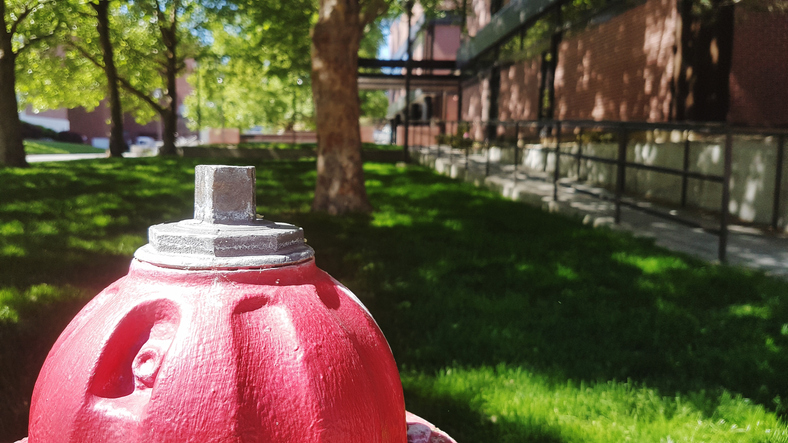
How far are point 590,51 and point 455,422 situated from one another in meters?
13.8

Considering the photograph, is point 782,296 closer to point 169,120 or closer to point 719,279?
point 719,279

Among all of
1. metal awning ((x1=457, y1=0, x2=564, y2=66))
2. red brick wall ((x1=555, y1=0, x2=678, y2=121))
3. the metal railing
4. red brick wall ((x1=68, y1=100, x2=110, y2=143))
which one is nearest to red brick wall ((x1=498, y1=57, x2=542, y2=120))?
the metal railing

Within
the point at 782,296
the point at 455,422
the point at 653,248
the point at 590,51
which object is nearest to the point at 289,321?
the point at 455,422

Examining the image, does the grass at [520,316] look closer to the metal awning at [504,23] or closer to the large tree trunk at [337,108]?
the large tree trunk at [337,108]

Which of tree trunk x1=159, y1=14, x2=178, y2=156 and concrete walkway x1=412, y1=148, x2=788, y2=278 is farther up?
tree trunk x1=159, y1=14, x2=178, y2=156

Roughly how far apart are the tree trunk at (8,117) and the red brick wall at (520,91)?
47.0ft

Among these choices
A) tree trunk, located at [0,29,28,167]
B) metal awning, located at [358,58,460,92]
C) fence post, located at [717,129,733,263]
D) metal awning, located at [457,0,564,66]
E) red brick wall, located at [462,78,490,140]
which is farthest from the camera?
red brick wall, located at [462,78,490,140]

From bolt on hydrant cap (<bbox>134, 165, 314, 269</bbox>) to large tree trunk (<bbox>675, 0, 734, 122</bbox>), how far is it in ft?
35.5

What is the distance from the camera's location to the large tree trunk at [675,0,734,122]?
1071cm

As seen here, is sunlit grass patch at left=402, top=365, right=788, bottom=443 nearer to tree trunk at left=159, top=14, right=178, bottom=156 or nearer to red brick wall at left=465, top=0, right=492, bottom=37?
tree trunk at left=159, top=14, right=178, bottom=156

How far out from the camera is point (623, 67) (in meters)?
13.6

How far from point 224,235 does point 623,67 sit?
1354 cm

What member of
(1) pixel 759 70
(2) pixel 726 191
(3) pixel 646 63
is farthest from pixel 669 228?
(3) pixel 646 63

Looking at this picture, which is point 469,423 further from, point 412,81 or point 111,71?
point 412,81
